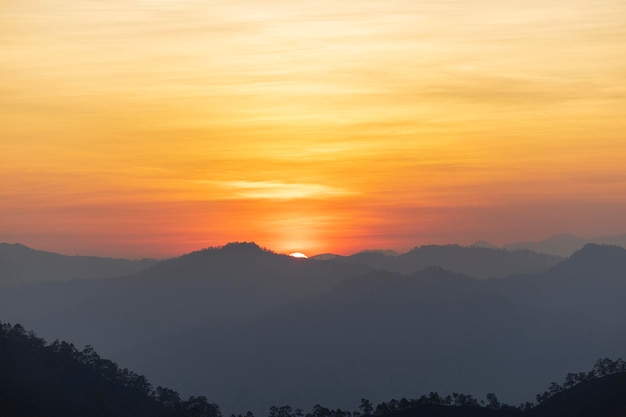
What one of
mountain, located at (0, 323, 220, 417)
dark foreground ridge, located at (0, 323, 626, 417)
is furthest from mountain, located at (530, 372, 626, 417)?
mountain, located at (0, 323, 220, 417)

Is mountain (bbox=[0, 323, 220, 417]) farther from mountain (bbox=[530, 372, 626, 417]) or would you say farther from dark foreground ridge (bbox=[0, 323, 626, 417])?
mountain (bbox=[530, 372, 626, 417])

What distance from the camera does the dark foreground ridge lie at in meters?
158

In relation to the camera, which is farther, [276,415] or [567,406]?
[276,415]

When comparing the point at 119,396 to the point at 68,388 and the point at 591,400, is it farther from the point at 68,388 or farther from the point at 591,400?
the point at 591,400

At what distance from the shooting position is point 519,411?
16300cm

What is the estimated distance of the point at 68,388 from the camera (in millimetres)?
174250

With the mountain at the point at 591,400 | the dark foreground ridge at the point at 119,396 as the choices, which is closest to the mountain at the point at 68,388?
the dark foreground ridge at the point at 119,396

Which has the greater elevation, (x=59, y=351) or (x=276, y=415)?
(x=59, y=351)

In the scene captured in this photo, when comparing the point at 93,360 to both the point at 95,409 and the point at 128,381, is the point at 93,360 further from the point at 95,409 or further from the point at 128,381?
the point at 95,409

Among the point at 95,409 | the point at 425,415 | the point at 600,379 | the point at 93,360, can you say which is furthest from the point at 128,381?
the point at 600,379

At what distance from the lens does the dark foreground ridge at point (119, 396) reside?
158 m

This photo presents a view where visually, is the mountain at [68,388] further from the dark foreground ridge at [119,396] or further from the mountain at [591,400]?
the mountain at [591,400]

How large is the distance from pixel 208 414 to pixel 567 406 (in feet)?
191

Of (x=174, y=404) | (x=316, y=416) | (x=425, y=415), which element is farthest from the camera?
(x=174, y=404)
